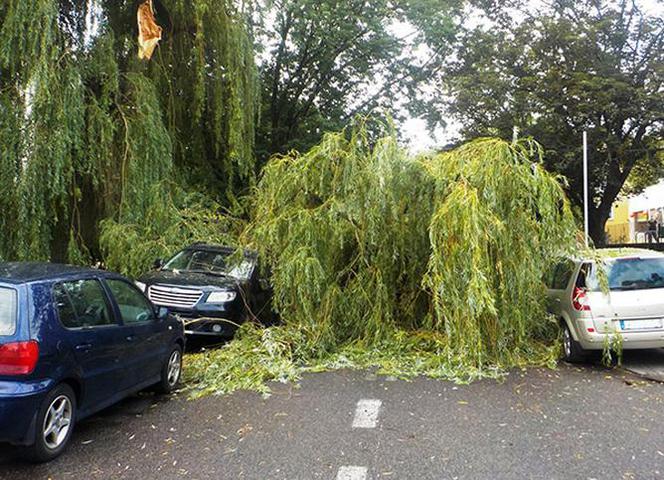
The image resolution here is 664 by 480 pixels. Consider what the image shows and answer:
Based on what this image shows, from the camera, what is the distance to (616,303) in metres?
6.79

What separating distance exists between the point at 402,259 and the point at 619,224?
3888 centimetres

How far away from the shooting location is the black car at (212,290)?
804cm

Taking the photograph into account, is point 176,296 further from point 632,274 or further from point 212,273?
point 632,274

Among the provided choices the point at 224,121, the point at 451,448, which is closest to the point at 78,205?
the point at 224,121

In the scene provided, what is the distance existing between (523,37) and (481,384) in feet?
61.7

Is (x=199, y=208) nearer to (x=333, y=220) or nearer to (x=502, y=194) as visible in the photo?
(x=333, y=220)

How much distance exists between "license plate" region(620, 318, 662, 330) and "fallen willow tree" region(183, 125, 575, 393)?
999mm

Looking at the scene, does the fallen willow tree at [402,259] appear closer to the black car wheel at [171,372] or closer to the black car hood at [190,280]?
the black car wheel at [171,372]

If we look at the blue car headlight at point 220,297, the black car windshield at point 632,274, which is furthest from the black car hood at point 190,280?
the black car windshield at point 632,274

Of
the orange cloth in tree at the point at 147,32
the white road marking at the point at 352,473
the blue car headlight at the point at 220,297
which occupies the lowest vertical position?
the white road marking at the point at 352,473

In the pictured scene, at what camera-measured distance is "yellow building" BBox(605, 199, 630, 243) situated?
119 ft

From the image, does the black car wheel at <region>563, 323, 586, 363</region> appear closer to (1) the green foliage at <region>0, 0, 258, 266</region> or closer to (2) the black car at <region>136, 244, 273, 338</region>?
(2) the black car at <region>136, 244, 273, 338</region>

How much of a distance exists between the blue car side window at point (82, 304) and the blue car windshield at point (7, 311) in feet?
1.00

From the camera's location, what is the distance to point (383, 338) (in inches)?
302
